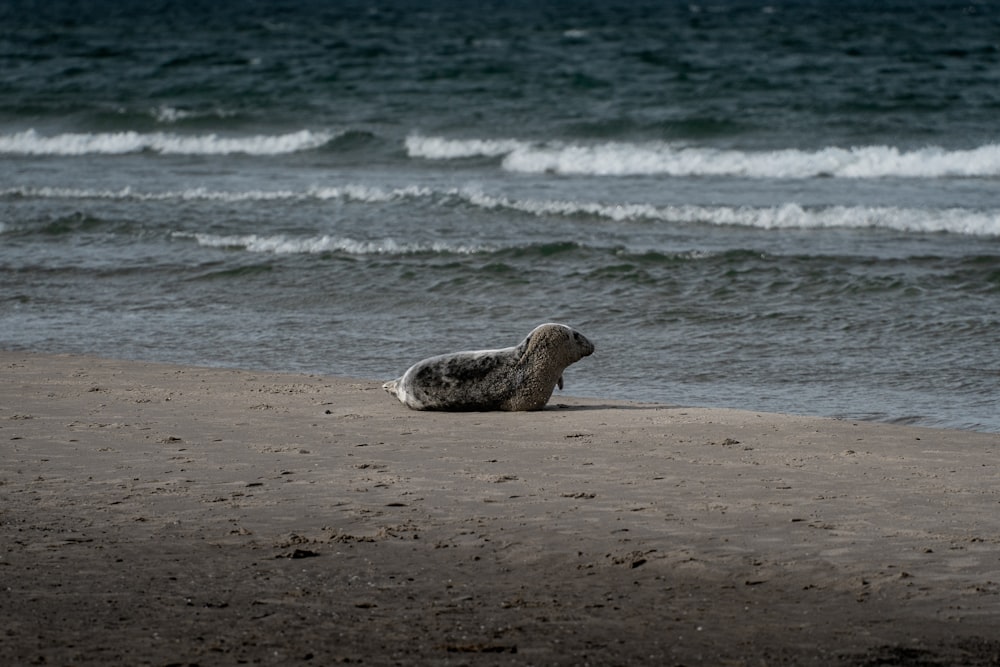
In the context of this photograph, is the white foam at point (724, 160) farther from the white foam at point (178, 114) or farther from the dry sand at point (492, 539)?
the dry sand at point (492, 539)

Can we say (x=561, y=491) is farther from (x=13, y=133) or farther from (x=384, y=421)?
(x=13, y=133)

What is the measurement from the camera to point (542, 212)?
62.0 ft

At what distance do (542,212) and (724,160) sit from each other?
6016 millimetres

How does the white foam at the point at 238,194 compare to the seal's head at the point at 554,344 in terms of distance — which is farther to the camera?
the white foam at the point at 238,194

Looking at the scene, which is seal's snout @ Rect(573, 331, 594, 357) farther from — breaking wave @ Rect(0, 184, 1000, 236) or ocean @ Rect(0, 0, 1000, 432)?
breaking wave @ Rect(0, 184, 1000, 236)

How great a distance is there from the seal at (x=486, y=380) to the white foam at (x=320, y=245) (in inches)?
267

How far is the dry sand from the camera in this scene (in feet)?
16.3

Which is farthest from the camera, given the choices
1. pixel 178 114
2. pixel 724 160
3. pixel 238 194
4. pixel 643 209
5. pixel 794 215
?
pixel 178 114

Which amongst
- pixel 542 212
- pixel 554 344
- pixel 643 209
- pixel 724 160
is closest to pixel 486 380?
pixel 554 344

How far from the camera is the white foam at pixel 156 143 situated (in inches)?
1105

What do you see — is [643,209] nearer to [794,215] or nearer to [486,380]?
[794,215]

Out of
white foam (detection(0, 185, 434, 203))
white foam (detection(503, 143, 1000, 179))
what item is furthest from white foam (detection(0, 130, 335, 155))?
white foam (detection(0, 185, 434, 203))

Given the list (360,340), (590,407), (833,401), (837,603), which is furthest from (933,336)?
(837,603)

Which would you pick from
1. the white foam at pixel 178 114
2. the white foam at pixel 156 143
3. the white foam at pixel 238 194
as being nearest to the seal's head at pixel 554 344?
the white foam at pixel 238 194
